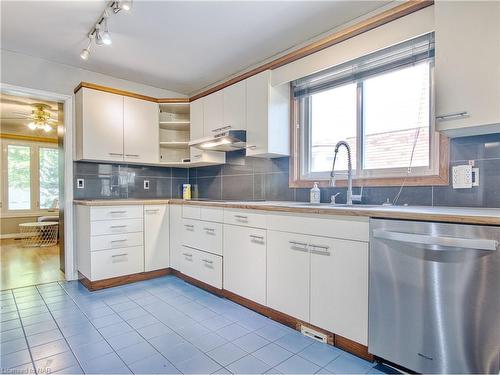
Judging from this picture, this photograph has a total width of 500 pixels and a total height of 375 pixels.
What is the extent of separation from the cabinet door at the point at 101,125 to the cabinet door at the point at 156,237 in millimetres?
766

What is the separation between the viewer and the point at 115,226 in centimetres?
289

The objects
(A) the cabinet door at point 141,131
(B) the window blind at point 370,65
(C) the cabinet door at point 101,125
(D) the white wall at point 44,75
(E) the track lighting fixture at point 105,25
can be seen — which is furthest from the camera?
(A) the cabinet door at point 141,131

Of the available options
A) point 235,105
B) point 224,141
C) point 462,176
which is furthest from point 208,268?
point 462,176

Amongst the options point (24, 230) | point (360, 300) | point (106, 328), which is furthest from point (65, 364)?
point (24, 230)

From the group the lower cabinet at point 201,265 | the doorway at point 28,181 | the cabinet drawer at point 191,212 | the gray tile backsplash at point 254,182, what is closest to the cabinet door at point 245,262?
the lower cabinet at point 201,265

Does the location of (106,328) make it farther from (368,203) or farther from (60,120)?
(60,120)

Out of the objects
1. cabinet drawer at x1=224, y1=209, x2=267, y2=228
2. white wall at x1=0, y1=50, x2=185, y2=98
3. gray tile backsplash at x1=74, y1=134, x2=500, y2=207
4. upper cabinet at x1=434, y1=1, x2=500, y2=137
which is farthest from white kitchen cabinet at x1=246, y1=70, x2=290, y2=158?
white wall at x1=0, y1=50, x2=185, y2=98

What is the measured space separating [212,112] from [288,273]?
2.02 metres

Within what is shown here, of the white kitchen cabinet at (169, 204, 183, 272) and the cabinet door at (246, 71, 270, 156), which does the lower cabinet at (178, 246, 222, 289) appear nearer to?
the white kitchen cabinet at (169, 204, 183, 272)

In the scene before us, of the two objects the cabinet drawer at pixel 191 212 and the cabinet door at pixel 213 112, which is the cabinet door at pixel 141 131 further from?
the cabinet drawer at pixel 191 212

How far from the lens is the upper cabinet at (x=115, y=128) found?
304 centimetres

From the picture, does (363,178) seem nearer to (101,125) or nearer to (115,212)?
(115,212)

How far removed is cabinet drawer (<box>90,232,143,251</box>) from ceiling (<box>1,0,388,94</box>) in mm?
1882

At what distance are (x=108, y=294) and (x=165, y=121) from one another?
2.24 meters
